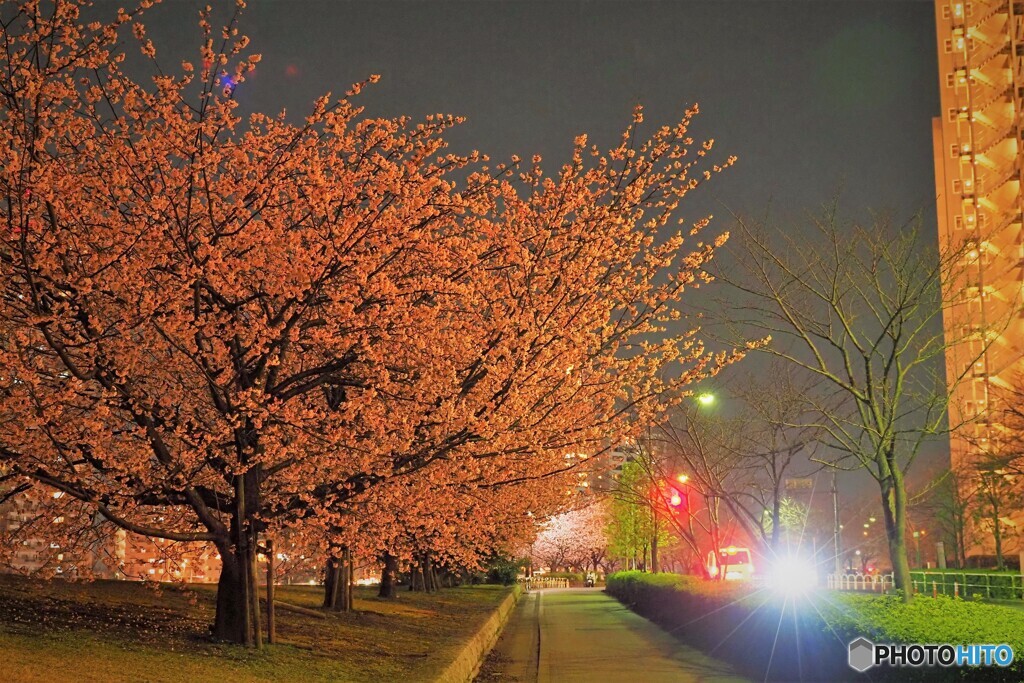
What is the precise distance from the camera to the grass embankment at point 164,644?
35.5 feet

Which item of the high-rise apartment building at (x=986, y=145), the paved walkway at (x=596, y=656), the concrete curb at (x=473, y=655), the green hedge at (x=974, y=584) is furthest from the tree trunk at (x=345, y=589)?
the high-rise apartment building at (x=986, y=145)

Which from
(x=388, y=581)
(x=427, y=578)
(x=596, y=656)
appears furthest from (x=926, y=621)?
(x=427, y=578)

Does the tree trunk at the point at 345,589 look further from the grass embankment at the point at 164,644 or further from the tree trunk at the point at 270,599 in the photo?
the tree trunk at the point at 270,599

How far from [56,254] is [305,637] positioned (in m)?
7.62

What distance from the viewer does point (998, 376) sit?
78812 mm

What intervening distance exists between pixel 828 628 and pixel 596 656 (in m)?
6.48

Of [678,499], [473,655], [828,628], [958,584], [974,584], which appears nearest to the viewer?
[828,628]

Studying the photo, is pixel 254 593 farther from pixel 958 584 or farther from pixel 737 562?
pixel 737 562

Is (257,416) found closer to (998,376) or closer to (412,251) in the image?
(412,251)

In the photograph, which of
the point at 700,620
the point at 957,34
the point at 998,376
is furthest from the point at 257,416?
the point at 957,34

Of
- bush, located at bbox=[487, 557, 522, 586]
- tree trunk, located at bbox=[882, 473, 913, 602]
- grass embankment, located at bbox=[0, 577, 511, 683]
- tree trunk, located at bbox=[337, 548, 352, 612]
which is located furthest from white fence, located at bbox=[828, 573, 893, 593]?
grass embankment, located at bbox=[0, 577, 511, 683]

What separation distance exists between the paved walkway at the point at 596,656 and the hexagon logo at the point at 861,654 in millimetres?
2302

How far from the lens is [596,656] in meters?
19.4

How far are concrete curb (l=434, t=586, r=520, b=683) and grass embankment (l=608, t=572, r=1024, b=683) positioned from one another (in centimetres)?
423
